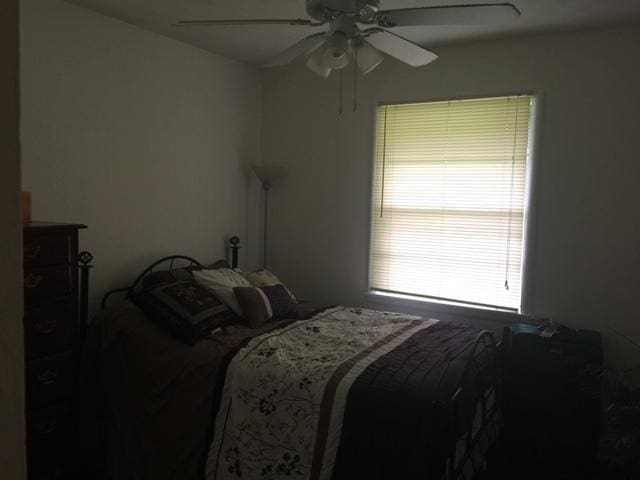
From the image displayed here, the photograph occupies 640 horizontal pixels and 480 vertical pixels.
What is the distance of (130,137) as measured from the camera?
10.6ft

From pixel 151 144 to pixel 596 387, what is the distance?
303 cm

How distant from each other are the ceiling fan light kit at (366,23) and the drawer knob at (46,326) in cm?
147

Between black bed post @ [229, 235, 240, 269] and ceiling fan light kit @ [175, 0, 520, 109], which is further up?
ceiling fan light kit @ [175, 0, 520, 109]

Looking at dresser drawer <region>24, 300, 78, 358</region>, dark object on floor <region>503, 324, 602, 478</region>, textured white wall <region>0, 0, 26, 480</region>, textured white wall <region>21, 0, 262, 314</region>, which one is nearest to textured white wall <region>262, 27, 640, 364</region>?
dark object on floor <region>503, 324, 602, 478</region>

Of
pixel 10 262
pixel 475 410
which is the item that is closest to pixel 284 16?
pixel 475 410

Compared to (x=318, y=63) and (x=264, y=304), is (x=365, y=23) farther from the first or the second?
(x=264, y=304)

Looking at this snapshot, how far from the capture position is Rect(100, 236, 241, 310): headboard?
316 cm

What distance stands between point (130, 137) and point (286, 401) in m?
1.98

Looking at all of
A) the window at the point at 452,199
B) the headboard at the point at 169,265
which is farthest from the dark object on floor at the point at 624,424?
the headboard at the point at 169,265

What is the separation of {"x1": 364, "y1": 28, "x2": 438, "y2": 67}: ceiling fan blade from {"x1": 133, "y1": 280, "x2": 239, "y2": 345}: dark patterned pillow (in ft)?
5.41

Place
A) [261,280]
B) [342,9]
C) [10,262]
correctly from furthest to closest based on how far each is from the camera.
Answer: [261,280], [342,9], [10,262]

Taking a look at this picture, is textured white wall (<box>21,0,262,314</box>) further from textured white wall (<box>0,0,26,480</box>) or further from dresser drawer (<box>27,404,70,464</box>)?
textured white wall (<box>0,0,26,480</box>)

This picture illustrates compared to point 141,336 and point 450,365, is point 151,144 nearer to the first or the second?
point 141,336

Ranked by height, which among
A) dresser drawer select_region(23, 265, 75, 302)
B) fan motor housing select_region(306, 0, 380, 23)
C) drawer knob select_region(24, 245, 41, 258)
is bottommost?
dresser drawer select_region(23, 265, 75, 302)
